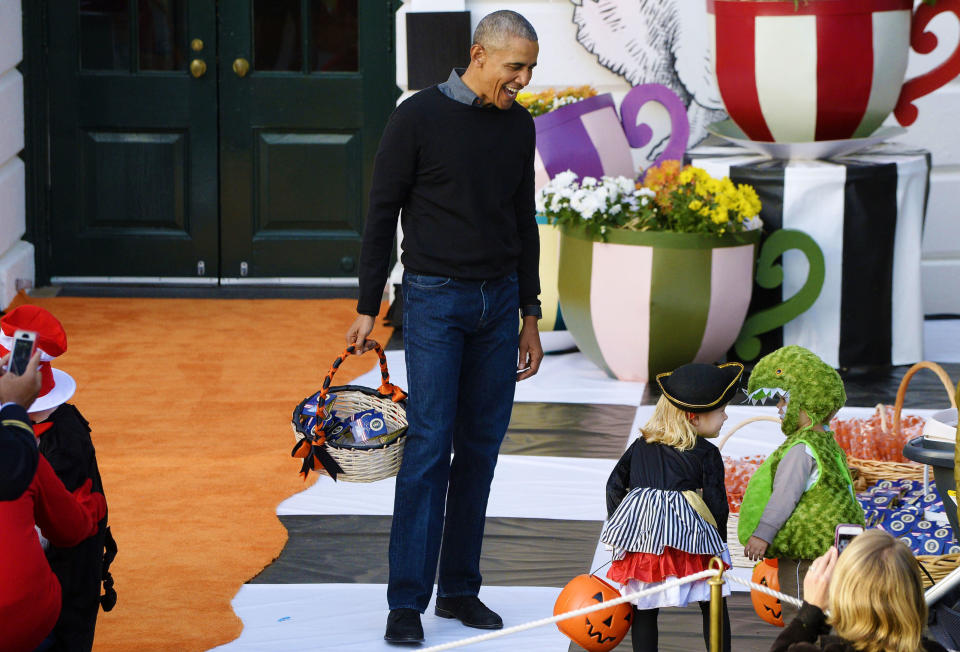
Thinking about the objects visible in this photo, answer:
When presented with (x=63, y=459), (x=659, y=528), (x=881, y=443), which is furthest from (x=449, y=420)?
(x=881, y=443)

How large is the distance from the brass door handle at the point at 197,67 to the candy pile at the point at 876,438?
157 inches

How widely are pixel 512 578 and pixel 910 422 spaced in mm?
1506

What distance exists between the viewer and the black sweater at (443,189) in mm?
2887

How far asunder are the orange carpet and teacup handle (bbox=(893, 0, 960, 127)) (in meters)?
2.36

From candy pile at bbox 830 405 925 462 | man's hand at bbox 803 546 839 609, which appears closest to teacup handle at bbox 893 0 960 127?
candy pile at bbox 830 405 925 462

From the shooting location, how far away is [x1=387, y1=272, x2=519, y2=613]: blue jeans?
292 centimetres

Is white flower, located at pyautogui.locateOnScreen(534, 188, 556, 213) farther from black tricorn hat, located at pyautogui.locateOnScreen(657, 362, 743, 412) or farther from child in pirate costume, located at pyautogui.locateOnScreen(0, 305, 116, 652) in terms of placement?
child in pirate costume, located at pyautogui.locateOnScreen(0, 305, 116, 652)

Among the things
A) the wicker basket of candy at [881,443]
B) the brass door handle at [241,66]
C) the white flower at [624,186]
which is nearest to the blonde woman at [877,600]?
the wicker basket of candy at [881,443]

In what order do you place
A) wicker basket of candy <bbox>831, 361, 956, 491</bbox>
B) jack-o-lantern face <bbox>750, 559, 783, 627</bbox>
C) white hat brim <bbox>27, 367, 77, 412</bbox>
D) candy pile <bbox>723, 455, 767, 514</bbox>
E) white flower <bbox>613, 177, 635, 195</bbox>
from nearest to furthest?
white hat brim <bbox>27, 367, 77, 412</bbox> → jack-o-lantern face <bbox>750, 559, 783, 627</bbox> → candy pile <bbox>723, 455, 767, 514</bbox> → wicker basket of candy <bbox>831, 361, 956, 491</bbox> → white flower <bbox>613, 177, 635, 195</bbox>

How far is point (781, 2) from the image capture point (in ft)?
17.1

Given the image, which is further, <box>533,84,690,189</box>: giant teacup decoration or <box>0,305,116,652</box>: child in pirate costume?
<box>533,84,690,189</box>: giant teacup decoration

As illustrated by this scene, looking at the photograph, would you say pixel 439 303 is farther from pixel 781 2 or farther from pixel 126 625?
pixel 781 2

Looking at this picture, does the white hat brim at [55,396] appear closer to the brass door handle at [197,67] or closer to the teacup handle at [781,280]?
the teacup handle at [781,280]

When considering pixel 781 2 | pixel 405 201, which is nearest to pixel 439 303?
pixel 405 201
